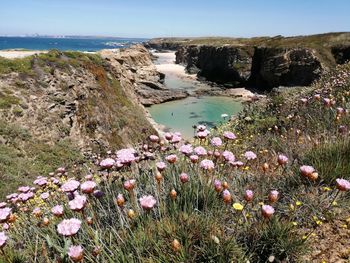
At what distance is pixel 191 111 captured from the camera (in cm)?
3544

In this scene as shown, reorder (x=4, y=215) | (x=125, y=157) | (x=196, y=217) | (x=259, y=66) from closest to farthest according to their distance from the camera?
(x=196, y=217)
(x=4, y=215)
(x=125, y=157)
(x=259, y=66)

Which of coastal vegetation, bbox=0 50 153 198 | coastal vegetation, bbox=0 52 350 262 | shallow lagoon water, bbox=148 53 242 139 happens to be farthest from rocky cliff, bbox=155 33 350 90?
coastal vegetation, bbox=0 52 350 262

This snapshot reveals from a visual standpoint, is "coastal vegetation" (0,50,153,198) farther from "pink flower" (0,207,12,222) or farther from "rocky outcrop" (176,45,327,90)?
"rocky outcrop" (176,45,327,90)

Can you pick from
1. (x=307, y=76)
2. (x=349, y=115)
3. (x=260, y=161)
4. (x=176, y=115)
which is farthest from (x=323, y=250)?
(x=307, y=76)

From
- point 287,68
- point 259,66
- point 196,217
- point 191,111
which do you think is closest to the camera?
point 196,217

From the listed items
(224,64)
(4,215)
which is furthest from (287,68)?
(4,215)

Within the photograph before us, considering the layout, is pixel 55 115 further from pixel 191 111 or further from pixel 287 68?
pixel 287 68

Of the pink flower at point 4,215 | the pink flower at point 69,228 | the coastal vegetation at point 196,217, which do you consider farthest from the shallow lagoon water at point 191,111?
the pink flower at point 69,228

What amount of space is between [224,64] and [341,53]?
19425 millimetres

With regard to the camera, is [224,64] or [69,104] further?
[224,64]

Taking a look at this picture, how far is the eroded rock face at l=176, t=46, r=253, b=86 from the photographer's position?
53244 mm

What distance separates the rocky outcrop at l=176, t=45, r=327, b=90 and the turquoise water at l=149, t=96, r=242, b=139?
27.7 feet

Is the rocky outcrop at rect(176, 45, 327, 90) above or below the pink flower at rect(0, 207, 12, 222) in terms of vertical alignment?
below

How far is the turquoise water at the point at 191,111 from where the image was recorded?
29.9 metres
